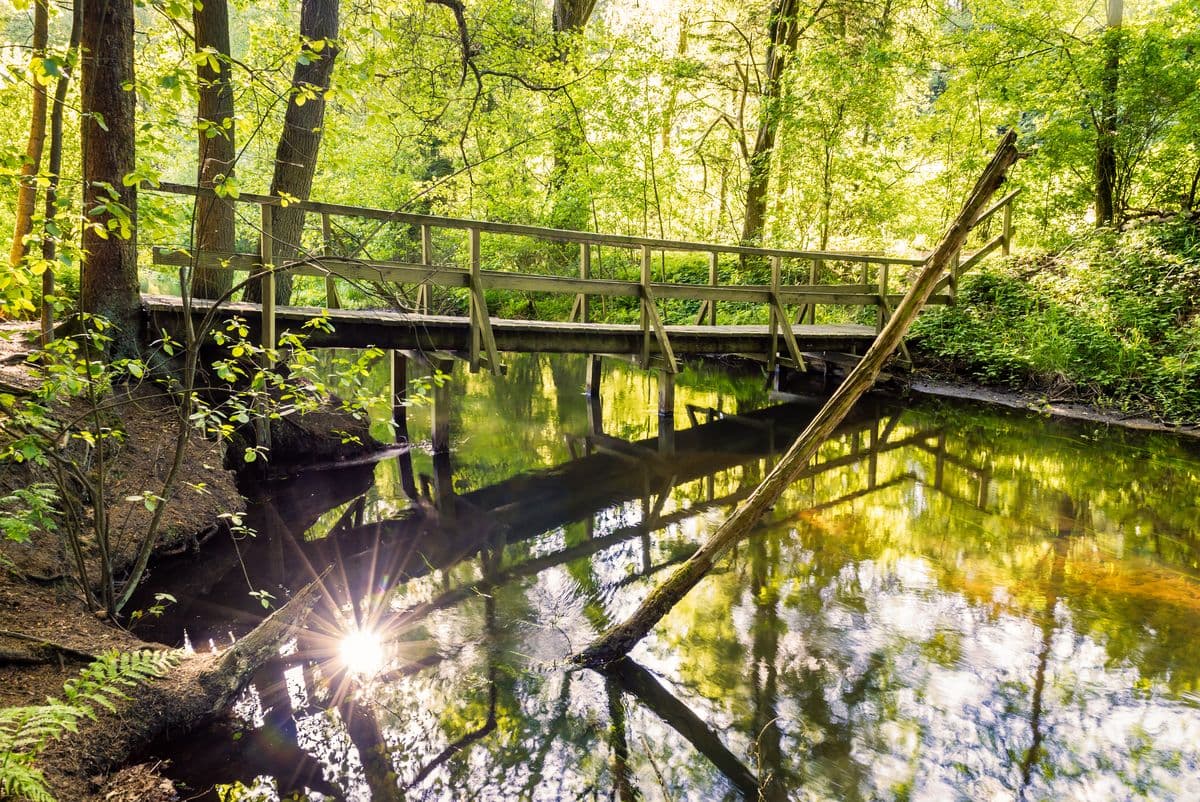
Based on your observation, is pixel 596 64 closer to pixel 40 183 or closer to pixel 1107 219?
pixel 1107 219

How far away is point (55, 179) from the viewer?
154 inches

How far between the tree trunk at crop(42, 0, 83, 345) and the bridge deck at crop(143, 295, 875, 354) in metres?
0.88

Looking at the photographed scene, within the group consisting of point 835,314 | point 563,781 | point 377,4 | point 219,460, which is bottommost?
point 563,781

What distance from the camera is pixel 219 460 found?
6.45 meters

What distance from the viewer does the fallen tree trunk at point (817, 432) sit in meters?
3.02

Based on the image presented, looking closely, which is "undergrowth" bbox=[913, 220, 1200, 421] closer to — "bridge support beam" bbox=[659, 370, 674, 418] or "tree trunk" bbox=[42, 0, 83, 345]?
"bridge support beam" bbox=[659, 370, 674, 418]

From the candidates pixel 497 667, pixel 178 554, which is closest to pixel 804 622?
pixel 497 667

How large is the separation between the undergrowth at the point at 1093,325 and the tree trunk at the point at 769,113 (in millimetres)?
5624

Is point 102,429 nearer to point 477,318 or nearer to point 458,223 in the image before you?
point 458,223

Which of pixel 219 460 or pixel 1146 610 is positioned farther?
pixel 219 460

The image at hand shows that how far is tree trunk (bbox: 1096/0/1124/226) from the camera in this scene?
1160 centimetres

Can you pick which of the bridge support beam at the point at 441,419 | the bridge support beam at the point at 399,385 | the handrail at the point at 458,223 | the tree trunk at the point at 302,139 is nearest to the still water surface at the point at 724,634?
the bridge support beam at the point at 441,419

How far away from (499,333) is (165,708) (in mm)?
5795

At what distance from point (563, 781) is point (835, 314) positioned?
14275mm
